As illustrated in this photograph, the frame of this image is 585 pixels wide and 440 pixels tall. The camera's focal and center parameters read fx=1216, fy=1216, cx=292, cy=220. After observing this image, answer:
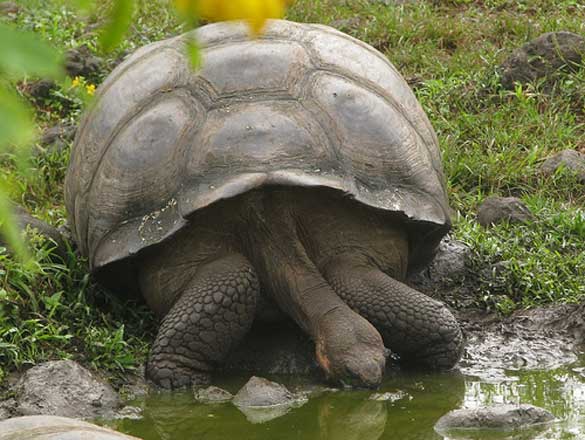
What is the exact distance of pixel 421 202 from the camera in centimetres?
460

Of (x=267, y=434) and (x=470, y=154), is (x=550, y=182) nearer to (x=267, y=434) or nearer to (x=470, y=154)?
(x=470, y=154)

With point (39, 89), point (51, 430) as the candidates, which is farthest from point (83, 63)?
point (51, 430)

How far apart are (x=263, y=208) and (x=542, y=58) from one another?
3244 millimetres

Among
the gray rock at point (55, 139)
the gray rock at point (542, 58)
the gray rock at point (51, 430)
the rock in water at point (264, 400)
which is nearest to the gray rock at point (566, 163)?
the gray rock at point (542, 58)

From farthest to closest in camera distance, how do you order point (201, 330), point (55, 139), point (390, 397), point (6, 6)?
point (55, 139) → point (201, 330) → point (390, 397) → point (6, 6)

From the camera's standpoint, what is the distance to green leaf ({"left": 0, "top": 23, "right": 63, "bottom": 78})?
1.67 feet

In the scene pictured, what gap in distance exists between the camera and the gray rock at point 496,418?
3.66 m

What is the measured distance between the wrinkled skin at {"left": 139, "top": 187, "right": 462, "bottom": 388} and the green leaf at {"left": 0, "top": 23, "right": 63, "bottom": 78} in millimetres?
3672

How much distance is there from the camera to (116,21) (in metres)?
0.55

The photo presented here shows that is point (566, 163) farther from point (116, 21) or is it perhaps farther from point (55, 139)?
point (116, 21)

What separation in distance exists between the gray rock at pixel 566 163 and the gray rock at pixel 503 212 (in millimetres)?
487

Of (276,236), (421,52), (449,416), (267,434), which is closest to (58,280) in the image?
(276,236)

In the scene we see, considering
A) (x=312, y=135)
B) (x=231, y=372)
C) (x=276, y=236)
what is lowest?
(x=231, y=372)

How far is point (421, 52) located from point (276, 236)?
357 cm
